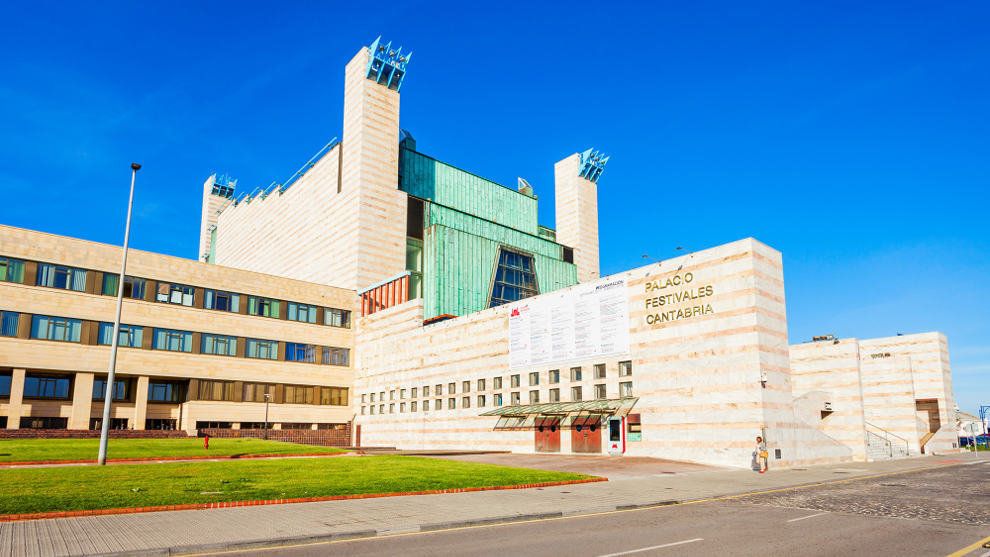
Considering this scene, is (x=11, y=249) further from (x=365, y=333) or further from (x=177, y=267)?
(x=365, y=333)

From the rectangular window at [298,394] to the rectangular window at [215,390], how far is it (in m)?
5.92

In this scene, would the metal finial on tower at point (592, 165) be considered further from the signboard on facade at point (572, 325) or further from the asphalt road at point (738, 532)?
the asphalt road at point (738, 532)

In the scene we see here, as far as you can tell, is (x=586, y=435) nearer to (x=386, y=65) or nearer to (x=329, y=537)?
(x=329, y=537)

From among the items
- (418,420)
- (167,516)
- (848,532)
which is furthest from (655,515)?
(418,420)

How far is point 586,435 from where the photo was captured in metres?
42.6

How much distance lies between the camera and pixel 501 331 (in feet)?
166

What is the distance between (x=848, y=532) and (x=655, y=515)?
4.56 m

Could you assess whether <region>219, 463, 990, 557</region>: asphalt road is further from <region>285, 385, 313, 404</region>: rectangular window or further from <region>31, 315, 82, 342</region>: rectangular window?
<region>285, 385, 313, 404</region>: rectangular window

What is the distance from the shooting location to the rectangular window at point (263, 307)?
6619cm

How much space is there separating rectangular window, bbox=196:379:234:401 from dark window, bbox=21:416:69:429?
35.3 ft

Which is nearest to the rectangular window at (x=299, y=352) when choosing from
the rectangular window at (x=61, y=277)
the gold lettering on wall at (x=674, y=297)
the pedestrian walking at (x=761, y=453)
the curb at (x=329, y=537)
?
the rectangular window at (x=61, y=277)

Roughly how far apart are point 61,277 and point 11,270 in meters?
3.51

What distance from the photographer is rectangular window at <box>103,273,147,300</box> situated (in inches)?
2263

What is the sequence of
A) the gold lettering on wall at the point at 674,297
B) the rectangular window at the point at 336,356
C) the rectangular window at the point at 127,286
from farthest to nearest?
the rectangular window at the point at 336,356 → the rectangular window at the point at 127,286 → the gold lettering on wall at the point at 674,297
